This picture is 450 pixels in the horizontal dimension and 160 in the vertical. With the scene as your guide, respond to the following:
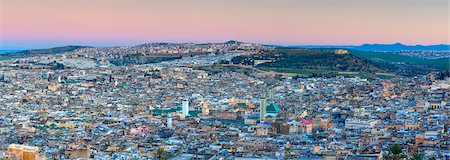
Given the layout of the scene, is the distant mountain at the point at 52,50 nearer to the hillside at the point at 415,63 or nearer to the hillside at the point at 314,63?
the hillside at the point at 314,63

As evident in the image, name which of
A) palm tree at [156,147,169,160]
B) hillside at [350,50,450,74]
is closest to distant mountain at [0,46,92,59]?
hillside at [350,50,450,74]

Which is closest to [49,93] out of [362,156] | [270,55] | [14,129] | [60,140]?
[14,129]

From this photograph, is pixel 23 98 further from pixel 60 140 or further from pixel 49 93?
pixel 60 140

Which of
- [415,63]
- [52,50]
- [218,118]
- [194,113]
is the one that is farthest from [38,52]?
[218,118]

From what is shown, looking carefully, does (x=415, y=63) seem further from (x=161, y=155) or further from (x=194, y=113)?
(x=161, y=155)

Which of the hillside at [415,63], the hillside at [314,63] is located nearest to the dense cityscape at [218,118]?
the hillside at [314,63]

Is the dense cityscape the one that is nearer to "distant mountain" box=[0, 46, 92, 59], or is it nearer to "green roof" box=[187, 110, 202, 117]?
"green roof" box=[187, 110, 202, 117]

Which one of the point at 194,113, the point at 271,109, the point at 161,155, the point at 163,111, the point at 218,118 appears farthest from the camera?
the point at 163,111

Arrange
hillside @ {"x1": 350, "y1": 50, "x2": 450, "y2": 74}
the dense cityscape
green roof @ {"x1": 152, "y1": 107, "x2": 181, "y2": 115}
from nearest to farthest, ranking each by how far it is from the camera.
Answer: the dense cityscape, green roof @ {"x1": 152, "y1": 107, "x2": 181, "y2": 115}, hillside @ {"x1": 350, "y1": 50, "x2": 450, "y2": 74}
